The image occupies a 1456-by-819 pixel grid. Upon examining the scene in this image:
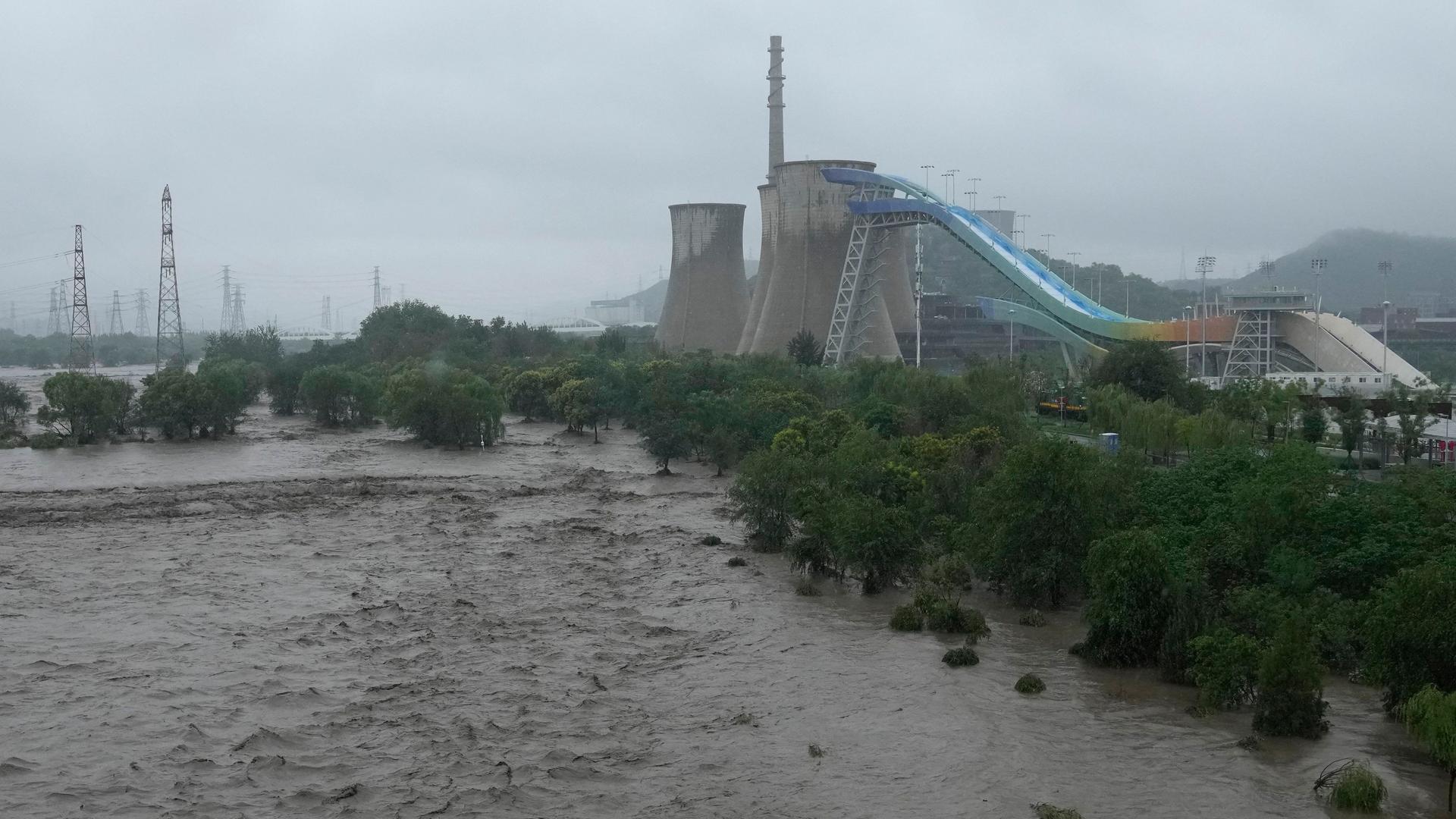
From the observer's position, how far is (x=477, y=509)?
2439cm

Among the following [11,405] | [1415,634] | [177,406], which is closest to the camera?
[1415,634]

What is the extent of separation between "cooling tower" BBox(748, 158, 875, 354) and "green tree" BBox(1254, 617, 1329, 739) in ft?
116

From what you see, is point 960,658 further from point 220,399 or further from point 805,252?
point 805,252

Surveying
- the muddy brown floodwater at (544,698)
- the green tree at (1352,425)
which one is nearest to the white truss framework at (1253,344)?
the green tree at (1352,425)

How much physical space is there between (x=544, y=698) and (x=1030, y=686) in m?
4.91

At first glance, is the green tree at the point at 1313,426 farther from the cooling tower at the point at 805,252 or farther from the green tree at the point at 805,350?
the cooling tower at the point at 805,252

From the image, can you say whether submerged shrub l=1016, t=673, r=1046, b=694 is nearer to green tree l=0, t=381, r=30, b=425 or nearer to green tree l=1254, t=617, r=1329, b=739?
green tree l=1254, t=617, r=1329, b=739

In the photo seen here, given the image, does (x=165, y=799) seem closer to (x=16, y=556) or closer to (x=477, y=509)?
(x=16, y=556)

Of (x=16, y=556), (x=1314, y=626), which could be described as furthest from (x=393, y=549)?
(x=1314, y=626)

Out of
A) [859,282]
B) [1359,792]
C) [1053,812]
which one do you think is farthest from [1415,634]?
[859,282]

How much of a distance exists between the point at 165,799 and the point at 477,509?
13.9m

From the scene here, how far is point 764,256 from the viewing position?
4919 cm

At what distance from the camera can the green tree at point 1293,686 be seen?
441 inches

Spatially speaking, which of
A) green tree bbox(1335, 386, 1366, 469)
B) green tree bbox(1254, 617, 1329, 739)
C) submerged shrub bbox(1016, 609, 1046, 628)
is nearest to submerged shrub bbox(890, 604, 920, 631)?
submerged shrub bbox(1016, 609, 1046, 628)
